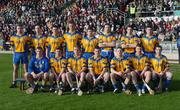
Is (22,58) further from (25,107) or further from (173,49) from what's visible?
(173,49)

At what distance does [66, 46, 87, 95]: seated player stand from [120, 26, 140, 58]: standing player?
1324 mm

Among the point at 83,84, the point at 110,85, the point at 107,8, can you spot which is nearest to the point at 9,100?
the point at 83,84

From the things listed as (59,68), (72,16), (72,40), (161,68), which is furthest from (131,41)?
(72,16)

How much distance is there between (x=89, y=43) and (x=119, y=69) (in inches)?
57.6

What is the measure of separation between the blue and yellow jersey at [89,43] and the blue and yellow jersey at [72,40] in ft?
1.23

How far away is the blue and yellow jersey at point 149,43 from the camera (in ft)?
40.2

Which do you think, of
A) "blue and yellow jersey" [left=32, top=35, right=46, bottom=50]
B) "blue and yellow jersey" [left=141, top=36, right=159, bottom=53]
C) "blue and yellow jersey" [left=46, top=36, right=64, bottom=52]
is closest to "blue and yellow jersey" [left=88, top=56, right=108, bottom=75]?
"blue and yellow jersey" [left=141, top=36, right=159, bottom=53]

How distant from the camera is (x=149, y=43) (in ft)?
40.3

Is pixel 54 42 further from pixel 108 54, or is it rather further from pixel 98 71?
pixel 98 71

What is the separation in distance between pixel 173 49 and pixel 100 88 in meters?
11.7

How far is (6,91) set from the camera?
12.1m

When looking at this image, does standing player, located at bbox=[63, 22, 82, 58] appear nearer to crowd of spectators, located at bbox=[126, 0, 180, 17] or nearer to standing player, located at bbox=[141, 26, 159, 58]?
standing player, located at bbox=[141, 26, 159, 58]

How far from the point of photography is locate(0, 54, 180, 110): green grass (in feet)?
32.1

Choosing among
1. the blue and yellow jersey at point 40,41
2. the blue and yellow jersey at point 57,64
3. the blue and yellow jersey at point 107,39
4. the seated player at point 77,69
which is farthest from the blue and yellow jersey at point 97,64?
the blue and yellow jersey at point 40,41
